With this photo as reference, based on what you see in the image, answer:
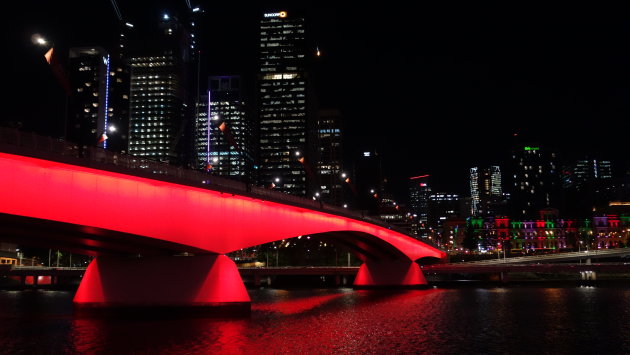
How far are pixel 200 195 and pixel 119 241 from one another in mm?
5175

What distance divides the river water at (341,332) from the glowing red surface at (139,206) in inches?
196

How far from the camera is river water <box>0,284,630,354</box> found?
24219mm

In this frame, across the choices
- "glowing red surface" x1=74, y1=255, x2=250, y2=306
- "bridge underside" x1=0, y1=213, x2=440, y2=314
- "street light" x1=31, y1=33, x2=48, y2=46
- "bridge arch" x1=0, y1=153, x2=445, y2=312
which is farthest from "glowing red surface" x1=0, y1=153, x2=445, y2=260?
"street light" x1=31, y1=33, x2=48, y2=46

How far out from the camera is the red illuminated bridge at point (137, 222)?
2395 centimetres

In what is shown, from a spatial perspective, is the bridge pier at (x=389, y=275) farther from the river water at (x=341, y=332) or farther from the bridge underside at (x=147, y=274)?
the bridge underside at (x=147, y=274)

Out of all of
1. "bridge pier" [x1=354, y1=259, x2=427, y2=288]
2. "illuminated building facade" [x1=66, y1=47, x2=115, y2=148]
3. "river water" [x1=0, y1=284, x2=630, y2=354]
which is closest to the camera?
"river water" [x1=0, y1=284, x2=630, y2=354]

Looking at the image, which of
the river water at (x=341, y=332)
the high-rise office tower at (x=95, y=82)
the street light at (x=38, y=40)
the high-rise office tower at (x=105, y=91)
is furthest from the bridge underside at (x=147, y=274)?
the high-rise office tower at (x=105, y=91)

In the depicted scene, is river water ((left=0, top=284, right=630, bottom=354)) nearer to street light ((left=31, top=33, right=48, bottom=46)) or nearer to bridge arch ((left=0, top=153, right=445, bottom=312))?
bridge arch ((left=0, top=153, right=445, bottom=312))

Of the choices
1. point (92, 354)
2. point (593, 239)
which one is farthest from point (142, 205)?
point (593, 239)

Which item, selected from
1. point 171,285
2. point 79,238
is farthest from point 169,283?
point 79,238

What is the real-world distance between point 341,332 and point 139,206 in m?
12.0

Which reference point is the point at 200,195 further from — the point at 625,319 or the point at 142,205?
the point at 625,319

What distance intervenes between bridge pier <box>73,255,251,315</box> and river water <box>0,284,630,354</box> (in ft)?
3.08

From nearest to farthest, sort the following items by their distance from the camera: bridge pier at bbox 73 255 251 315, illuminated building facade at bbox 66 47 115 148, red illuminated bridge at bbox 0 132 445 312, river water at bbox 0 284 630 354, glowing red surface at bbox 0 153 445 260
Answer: glowing red surface at bbox 0 153 445 260
red illuminated bridge at bbox 0 132 445 312
river water at bbox 0 284 630 354
bridge pier at bbox 73 255 251 315
illuminated building facade at bbox 66 47 115 148
